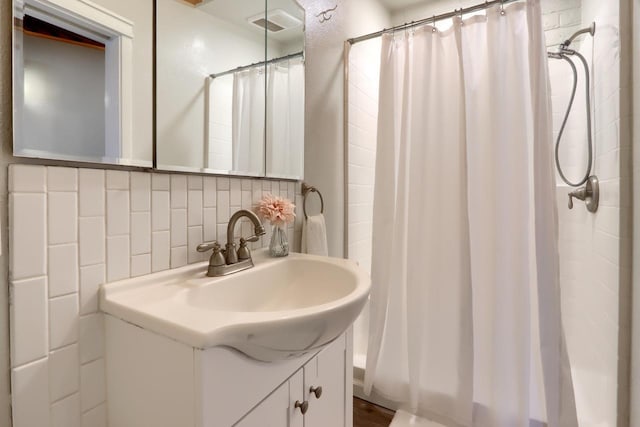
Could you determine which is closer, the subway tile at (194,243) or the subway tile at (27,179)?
the subway tile at (27,179)

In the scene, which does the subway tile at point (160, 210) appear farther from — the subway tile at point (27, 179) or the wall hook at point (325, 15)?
the wall hook at point (325, 15)

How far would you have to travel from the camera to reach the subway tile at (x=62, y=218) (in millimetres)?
563

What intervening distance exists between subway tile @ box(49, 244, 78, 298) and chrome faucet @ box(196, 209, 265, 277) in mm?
261

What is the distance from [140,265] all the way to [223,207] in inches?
11.7

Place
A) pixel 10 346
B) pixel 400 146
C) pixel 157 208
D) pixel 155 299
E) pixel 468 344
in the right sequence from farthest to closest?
pixel 400 146, pixel 468 344, pixel 157 208, pixel 155 299, pixel 10 346

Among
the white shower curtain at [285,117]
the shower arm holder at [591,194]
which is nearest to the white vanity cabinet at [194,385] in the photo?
the white shower curtain at [285,117]

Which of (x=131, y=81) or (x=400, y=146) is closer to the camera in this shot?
(x=131, y=81)

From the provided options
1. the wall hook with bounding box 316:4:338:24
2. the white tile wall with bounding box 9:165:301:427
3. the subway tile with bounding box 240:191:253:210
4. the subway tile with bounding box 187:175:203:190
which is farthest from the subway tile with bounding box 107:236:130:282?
the wall hook with bounding box 316:4:338:24

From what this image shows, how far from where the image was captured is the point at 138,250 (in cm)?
71

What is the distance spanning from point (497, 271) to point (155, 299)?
120 cm

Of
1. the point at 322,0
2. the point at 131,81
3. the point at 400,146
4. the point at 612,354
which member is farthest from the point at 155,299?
the point at 612,354

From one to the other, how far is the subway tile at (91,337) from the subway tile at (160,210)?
0.76 feet

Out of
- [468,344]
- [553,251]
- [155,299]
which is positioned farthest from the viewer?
[468,344]

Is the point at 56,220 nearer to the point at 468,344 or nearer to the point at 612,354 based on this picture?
the point at 468,344
